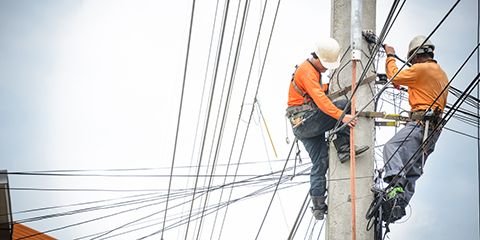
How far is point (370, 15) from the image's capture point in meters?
8.44

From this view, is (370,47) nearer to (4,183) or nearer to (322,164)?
(322,164)

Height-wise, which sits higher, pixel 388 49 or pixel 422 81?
pixel 388 49

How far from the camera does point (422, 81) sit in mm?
8719

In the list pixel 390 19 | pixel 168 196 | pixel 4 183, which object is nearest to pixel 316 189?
pixel 390 19

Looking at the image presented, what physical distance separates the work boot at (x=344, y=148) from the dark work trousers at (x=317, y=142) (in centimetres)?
34

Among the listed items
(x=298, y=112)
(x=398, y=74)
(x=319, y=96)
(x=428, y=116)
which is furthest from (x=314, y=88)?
(x=428, y=116)

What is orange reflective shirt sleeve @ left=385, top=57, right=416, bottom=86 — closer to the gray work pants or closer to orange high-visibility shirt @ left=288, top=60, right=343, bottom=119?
the gray work pants

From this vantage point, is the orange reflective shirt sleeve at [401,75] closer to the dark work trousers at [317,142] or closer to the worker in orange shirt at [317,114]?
the worker in orange shirt at [317,114]

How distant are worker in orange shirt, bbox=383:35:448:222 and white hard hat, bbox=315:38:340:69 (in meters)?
0.66

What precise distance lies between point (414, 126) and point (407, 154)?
0.32 m

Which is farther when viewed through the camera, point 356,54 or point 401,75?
point 401,75

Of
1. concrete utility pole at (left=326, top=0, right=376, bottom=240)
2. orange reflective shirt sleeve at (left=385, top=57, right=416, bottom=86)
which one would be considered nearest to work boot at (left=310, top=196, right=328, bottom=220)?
concrete utility pole at (left=326, top=0, right=376, bottom=240)

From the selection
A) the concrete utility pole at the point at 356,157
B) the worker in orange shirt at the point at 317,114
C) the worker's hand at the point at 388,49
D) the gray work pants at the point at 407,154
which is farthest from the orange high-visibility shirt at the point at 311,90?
the worker's hand at the point at 388,49

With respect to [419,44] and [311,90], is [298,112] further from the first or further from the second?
[419,44]
